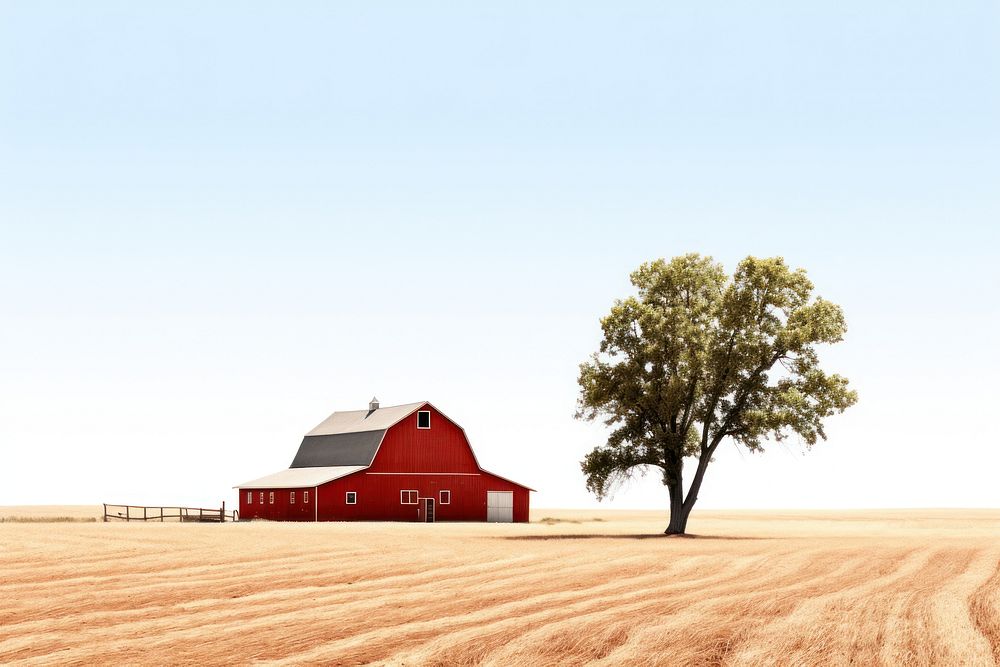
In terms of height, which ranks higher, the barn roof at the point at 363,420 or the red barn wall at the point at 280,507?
the barn roof at the point at 363,420

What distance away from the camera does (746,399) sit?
212 ft

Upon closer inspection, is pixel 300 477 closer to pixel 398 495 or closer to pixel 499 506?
pixel 398 495

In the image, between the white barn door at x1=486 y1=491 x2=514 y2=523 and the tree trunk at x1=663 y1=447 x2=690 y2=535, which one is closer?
the tree trunk at x1=663 y1=447 x2=690 y2=535

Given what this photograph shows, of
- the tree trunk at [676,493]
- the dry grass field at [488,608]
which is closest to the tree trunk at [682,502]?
the tree trunk at [676,493]

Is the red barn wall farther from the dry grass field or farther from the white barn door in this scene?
the dry grass field

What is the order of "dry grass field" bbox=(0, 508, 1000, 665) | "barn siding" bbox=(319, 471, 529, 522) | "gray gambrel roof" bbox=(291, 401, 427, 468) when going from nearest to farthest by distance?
"dry grass field" bbox=(0, 508, 1000, 665)
"barn siding" bbox=(319, 471, 529, 522)
"gray gambrel roof" bbox=(291, 401, 427, 468)

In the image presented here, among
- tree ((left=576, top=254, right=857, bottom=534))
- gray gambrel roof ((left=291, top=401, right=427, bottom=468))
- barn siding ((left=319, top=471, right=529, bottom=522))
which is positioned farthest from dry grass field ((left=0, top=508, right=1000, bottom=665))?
gray gambrel roof ((left=291, top=401, right=427, bottom=468))

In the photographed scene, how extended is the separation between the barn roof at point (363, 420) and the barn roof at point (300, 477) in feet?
12.4

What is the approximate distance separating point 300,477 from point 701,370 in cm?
4382

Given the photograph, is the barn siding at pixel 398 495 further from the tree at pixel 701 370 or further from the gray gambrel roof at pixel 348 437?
the tree at pixel 701 370

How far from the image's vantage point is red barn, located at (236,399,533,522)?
294 ft

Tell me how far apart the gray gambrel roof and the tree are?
99.3 ft

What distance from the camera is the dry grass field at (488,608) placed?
1873cm

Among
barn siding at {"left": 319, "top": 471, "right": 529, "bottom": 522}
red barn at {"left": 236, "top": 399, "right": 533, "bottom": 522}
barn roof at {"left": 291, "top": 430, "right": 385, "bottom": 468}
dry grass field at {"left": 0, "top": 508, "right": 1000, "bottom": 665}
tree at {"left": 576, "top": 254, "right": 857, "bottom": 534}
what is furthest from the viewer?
barn roof at {"left": 291, "top": 430, "right": 385, "bottom": 468}
